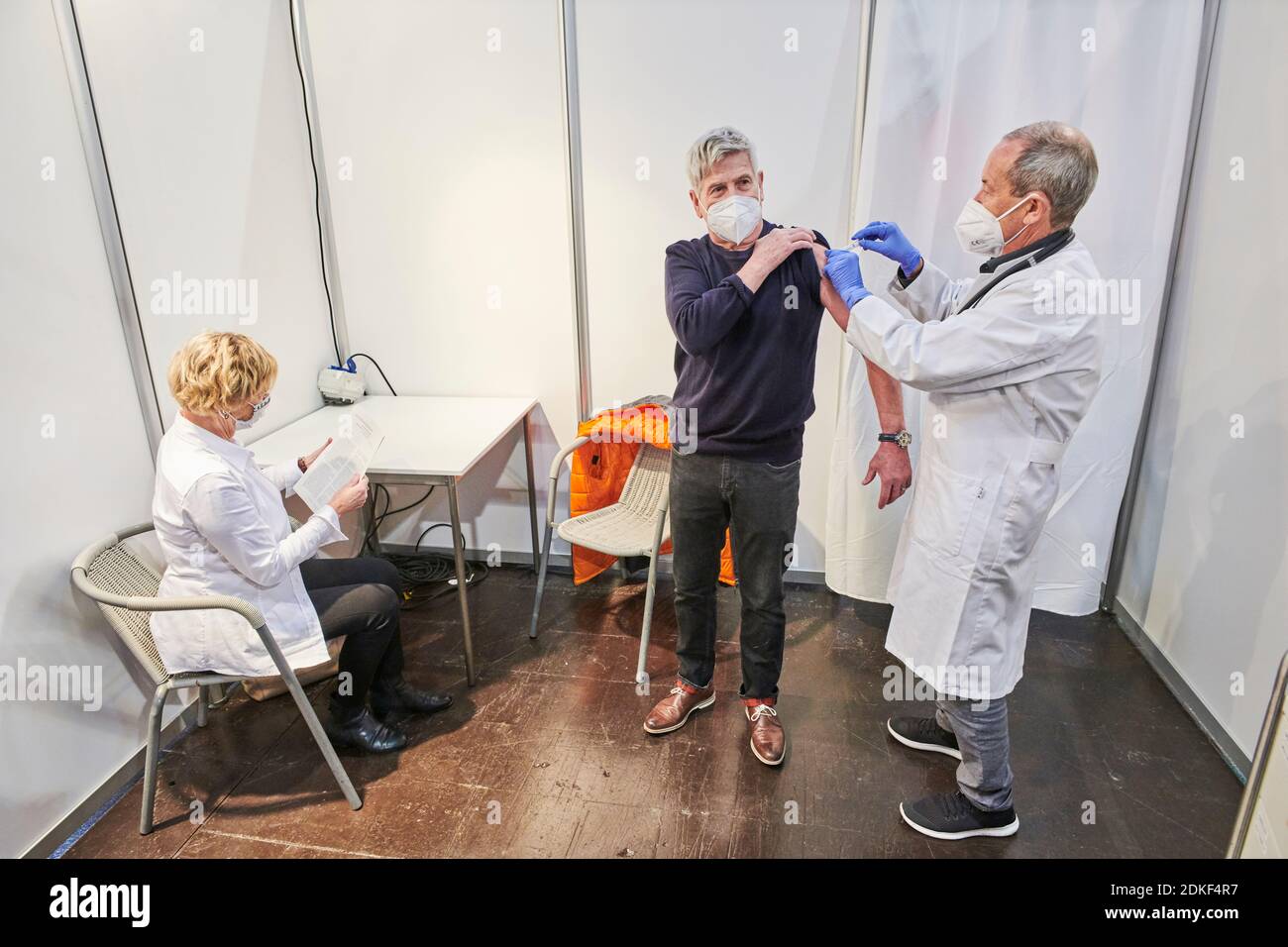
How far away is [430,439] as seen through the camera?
2615mm

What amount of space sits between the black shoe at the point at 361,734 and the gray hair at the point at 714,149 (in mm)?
1734

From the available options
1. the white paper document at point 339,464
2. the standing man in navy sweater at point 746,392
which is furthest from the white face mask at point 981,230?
the white paper document at point 339,464

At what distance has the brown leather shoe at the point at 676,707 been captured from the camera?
7.44ft

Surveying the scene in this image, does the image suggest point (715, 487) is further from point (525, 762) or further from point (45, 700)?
point (45, 700)

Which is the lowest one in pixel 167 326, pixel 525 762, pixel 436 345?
pixel 525 762

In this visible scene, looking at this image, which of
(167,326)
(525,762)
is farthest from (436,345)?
(525,762)

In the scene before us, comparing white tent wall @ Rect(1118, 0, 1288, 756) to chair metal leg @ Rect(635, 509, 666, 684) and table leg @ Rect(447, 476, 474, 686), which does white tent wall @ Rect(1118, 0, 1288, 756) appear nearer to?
chair metal leg @ Rect(635, 509, 666, 684)

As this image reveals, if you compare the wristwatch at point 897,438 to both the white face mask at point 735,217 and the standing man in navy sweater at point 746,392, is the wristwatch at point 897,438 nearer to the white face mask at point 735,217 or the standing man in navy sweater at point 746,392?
the standing man in navy sweater at point 746,392

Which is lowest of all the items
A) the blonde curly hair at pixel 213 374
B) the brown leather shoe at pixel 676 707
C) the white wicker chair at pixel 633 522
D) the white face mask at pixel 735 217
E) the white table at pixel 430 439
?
the brown leather shoe at pixel 676 707

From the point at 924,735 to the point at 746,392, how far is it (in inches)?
45.1

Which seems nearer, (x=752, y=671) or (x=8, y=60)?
(x=8, y=60)

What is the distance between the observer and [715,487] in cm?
202
